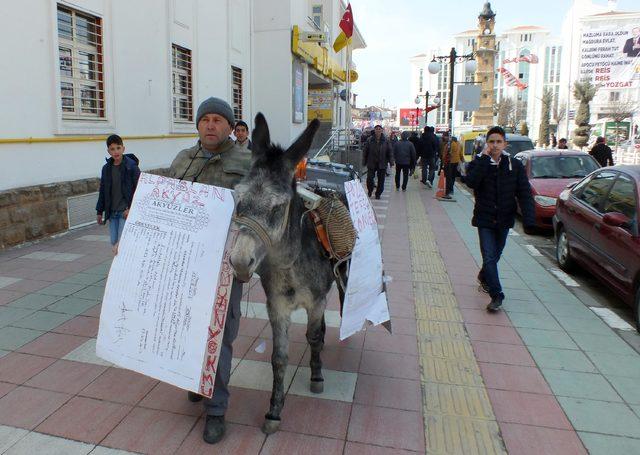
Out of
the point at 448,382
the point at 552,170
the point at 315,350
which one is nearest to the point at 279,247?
the point at 315,350

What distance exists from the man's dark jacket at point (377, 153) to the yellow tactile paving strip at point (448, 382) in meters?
7.94

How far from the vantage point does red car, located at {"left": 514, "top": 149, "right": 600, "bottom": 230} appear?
408 inches

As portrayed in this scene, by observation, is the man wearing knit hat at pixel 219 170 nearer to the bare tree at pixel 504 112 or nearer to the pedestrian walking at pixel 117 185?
the pedestrian walking at pixel 117 185

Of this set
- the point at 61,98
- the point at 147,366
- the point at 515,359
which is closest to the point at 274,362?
the point at 147,366

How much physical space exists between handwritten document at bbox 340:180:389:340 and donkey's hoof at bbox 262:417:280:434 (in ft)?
2.29

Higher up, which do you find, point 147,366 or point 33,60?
point 33,60

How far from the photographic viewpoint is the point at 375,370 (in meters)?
4.05

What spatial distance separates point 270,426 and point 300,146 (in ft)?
5.79

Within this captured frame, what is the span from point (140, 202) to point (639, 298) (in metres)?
4.99

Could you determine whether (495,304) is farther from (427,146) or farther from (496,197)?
(427,146)

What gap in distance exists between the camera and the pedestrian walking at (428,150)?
16969 mm

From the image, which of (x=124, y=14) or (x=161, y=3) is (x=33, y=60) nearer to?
(x=124, y=14)

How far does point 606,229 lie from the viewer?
6.05 metres

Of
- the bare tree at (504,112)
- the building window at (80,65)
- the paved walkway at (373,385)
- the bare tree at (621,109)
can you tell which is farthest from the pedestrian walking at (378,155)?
the bare tree at (504,112)
